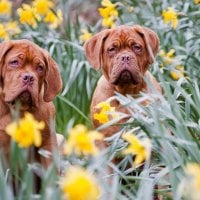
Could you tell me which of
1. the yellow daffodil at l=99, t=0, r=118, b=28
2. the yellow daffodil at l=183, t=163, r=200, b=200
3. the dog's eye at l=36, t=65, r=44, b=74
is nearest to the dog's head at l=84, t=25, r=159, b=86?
the dog's eye at l=36, t=65, r=44, b=74

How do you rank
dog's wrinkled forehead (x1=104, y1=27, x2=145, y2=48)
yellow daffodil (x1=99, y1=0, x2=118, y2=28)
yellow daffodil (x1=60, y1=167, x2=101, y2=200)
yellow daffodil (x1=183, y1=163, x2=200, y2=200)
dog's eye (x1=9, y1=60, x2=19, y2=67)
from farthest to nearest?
1. yellow daffodil (x1=99, y1=0, x2=118, y2=28)
2. dog's wrinkled forehead (x1=104, y1=27, x2=145, y2=48)
3. dog's eye (x1=9, y1=60, x2=19, y2=67)
4. yellow daffodil (x1=183, y1=163, x2=200, y2=200)
5. yellow daffodil (x1=60, y1=167, x2=101, y2=200)

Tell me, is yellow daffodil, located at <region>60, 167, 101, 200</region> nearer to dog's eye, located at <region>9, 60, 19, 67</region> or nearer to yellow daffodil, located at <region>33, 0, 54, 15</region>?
dog's eye, located at <region>9, 60, 19, 67</region>

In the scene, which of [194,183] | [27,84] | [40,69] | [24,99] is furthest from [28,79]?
[194,183]

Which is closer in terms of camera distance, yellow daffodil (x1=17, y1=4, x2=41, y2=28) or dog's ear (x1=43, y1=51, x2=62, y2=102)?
dog's ear (x1=43, y1=51, x2=62, y2=102)

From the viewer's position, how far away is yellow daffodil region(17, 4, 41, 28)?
7.64m

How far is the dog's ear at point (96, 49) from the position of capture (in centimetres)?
629

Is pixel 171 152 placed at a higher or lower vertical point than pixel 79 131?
lower

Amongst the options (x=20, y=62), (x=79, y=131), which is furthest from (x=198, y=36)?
(x=79, y=131)

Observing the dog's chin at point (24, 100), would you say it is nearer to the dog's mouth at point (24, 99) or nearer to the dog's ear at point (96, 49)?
the dog's mouth at point (24, 99)

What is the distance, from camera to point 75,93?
7.35m

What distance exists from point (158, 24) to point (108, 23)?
27.6 inches

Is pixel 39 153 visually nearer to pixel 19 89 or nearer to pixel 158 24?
pixel 19 89

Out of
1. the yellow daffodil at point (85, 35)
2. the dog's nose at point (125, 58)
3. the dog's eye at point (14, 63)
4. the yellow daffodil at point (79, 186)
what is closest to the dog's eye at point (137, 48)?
the dog's nose at point (125, 58)

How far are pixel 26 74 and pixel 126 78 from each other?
38.4 inches
